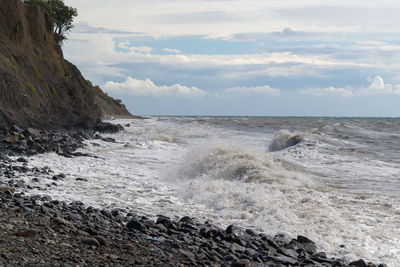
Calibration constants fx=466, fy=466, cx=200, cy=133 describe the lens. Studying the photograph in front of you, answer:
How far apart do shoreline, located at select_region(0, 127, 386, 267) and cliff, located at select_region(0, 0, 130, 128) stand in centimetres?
1144

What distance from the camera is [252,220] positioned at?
8.53m

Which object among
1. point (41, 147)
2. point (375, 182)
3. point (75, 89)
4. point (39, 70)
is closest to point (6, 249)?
point (41, 147)

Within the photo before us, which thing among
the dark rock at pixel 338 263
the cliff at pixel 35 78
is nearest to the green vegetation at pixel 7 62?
the cliff at pixel 35 78

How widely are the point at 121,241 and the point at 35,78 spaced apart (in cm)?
2144

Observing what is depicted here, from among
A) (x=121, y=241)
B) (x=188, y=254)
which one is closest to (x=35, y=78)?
(x=121, y=241)

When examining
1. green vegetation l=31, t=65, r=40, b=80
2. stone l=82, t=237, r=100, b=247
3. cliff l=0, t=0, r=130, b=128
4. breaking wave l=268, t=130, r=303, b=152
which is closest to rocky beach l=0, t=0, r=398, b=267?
stone l=82, t=237, r=100, b=247

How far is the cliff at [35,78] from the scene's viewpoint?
19.9 metres

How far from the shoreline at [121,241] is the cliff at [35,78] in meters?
11.4

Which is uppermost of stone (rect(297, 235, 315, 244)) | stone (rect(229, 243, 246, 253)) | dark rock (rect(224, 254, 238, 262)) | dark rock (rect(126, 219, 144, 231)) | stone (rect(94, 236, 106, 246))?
stone (rect(94, 236, 106, 246))

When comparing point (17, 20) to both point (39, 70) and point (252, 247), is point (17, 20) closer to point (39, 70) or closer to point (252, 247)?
point (39, 70)

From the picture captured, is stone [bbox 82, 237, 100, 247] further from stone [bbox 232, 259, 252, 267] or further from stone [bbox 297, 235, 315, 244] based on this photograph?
stone [bbox 297, 235, 315, 244]

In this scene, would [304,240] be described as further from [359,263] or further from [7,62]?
[7,62]

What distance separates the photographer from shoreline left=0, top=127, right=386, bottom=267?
5082 millimetres

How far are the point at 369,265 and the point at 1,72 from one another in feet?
57.2
